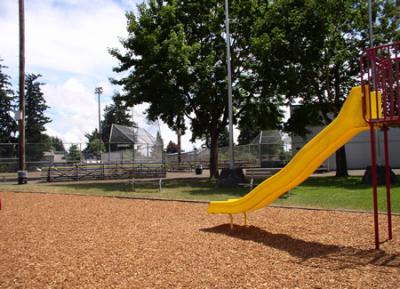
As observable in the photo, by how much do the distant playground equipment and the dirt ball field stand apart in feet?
2.68

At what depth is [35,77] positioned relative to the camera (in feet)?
224

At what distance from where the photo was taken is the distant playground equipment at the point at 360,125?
245 inches

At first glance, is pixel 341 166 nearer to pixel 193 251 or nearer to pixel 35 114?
pixel 193 251

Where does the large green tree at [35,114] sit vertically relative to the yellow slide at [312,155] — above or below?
above

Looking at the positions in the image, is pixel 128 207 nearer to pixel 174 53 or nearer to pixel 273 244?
pixel 273 244

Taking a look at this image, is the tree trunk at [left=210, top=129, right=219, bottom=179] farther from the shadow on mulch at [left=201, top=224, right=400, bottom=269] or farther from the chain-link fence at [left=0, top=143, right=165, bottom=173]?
the shadow on mulch at [left=201, top=224, right=400, bottom=269]

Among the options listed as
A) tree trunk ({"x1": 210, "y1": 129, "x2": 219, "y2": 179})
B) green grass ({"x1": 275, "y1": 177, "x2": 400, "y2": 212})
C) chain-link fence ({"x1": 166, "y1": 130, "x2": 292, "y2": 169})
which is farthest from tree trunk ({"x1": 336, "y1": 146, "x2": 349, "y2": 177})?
chain-link fence ({"x1": 166, "y1": 130, "x2": 292, "y2": 169})

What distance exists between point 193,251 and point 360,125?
3411 mm

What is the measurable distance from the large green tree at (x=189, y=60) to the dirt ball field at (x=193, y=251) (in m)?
11.1

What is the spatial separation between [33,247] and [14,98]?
60.3 m

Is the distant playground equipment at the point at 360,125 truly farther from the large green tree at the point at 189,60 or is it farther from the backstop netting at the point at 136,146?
the backstop netting at the point at 136,146

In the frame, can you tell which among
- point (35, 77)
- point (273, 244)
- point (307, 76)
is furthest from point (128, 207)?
point (35, 77)

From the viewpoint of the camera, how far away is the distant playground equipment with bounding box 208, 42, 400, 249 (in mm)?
6227

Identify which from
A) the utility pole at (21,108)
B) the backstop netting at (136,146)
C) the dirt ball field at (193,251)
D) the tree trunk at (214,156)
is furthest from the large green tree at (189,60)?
the dirt ball field at (193,251)
